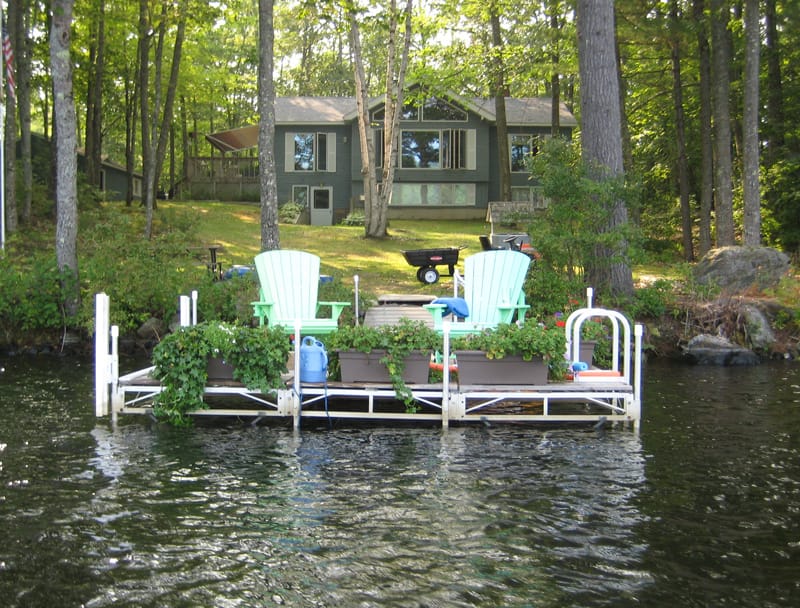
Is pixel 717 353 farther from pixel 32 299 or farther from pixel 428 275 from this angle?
pixel 32 299

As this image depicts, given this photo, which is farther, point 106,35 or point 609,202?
point 106,35

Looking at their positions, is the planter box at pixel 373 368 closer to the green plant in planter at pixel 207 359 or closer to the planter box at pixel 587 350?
the green plant in planter at pixel 207 359

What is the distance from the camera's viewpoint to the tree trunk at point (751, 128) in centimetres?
1543

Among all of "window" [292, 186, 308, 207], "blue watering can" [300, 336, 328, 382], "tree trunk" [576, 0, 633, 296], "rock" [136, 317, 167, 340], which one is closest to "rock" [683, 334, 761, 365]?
"tree trunk" [576, 0, 633, 296]

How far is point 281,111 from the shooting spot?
2952 cm

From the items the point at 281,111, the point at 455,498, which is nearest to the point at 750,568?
the point at 455,498

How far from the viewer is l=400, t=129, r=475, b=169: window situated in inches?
1147

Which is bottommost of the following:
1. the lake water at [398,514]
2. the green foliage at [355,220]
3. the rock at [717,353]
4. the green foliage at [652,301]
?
the lake water at [398,514]

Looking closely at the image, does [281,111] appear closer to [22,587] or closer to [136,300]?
[136,300]

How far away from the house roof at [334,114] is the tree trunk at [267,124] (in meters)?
14.7

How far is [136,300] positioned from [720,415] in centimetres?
816

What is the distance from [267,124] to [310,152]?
1635 centimetres

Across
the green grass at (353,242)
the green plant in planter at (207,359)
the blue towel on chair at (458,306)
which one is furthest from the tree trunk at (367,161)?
the green plant in planter at (207,359)

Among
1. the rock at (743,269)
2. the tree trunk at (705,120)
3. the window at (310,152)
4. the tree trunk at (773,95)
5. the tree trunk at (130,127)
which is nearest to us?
the rock at (743,269)
